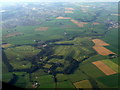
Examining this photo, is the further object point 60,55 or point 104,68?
point 60,55

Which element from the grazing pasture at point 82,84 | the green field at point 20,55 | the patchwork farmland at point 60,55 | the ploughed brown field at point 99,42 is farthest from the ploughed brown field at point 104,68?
the green field at point 20,55

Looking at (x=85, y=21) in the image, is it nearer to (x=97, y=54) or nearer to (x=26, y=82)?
(x=97, y=54)

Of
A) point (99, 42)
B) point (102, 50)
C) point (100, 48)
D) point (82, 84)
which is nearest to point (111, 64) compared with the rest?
point (102, 50)

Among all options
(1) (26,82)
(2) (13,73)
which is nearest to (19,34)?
(2) (13,73)

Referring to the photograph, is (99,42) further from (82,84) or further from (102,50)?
(82,84)

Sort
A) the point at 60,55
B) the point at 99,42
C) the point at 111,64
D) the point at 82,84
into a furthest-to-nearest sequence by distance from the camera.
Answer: the point at 99,42
the point at 60,55
the point at 111,64
the point at 82,84

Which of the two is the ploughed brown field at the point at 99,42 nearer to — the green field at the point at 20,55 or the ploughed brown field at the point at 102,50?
the ploughed brown field at the point at 102,50

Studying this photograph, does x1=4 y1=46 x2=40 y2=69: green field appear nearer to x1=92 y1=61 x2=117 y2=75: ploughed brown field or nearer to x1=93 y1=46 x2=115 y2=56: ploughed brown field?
x1=92 y1=61 x2=117 y2=75: ploughed brown field

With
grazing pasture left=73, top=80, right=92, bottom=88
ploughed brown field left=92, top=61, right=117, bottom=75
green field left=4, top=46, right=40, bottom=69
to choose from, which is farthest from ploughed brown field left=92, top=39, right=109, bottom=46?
grazing pasture left=73, top=80, right=92, bottom=88

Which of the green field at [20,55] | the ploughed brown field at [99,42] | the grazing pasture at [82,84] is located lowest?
the grazing pasture at [82,84]
